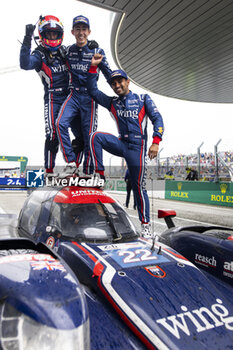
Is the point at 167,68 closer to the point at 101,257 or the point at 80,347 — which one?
the point at 101,257

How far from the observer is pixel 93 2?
5.02 meters

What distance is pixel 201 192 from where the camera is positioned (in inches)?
428

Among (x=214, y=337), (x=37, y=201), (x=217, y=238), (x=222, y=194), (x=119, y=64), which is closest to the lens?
(x=214, y=337)

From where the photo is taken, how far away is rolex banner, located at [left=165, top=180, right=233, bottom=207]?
969 cm

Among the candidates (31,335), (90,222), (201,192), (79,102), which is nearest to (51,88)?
(79,102)

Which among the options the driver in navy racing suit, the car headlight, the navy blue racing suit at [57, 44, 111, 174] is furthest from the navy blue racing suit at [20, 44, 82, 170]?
the car headlight

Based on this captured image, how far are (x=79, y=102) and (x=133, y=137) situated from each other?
1.06m

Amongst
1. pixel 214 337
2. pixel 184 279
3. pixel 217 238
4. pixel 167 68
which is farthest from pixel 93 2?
pixel 214 337

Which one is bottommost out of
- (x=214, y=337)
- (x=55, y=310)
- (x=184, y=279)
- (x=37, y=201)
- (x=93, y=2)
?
(x=214, y=337)

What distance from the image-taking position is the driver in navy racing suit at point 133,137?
10.2ft

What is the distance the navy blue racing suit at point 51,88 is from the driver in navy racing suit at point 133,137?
0.92 meters

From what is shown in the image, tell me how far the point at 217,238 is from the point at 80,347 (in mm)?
1541

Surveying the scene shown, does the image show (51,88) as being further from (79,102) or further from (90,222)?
(90,222)

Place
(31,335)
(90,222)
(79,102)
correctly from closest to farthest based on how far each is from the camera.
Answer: (31,335) → (90,222) → (79,102)
